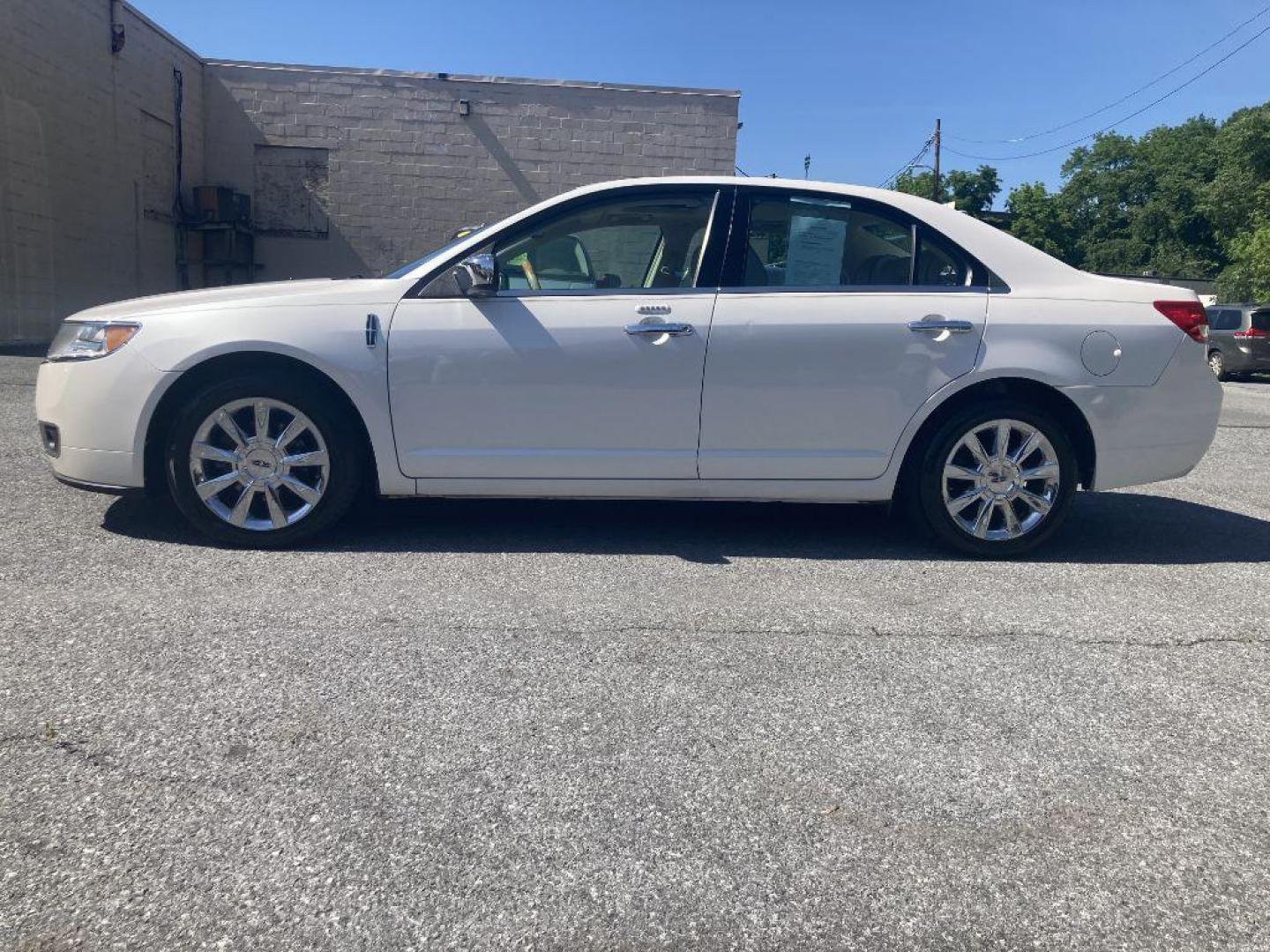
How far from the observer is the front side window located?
482 centimetres

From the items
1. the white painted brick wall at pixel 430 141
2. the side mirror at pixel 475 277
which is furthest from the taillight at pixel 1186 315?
the white painted brick wall at pixel 430 141

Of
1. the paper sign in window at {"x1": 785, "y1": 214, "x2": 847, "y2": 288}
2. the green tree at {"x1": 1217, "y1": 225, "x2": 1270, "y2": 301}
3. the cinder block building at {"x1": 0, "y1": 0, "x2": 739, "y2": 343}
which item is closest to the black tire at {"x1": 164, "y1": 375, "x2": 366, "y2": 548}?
the paper sign in window at {"x1": 785, "y1": 214, "x2": 847, "y2": 288}

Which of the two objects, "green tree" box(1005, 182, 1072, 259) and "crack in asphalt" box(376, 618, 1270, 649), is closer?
"crack in asphalt" box(376, 618, 1270, 649)

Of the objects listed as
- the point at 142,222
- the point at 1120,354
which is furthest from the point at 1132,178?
the point at 1120,354

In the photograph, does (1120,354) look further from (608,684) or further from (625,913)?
(625,913)

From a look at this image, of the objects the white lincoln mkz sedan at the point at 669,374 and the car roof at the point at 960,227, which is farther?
the car roof at the point at 960,227

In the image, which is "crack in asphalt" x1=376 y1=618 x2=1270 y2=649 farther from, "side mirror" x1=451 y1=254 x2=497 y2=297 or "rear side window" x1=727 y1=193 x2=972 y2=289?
"rear side window" x1=727 y1=193 x2=972 y2=289

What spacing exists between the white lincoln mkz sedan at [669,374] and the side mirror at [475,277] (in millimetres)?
13

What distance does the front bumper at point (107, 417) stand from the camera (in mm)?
4570

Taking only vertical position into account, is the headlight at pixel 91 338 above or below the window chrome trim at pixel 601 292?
below

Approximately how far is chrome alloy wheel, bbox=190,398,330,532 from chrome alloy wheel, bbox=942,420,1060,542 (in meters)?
2.85

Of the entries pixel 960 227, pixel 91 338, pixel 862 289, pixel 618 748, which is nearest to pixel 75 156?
pixel 91 338

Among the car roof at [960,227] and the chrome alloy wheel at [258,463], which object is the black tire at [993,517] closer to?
the car roof at [960,227]

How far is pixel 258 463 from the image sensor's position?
4.65 metres
